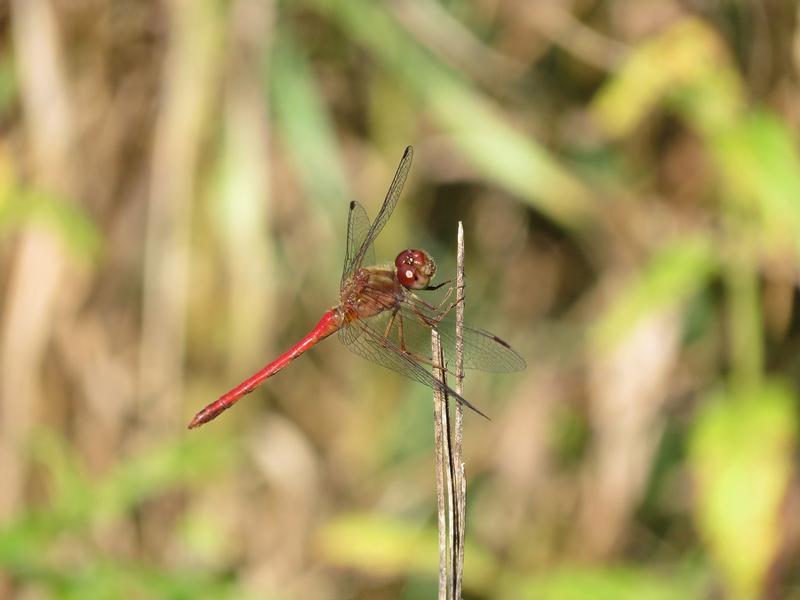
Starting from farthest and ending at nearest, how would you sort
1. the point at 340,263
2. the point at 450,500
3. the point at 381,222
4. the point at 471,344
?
the point at 340,263, the point at 381,222, the point at 471,344, the point at 450,500

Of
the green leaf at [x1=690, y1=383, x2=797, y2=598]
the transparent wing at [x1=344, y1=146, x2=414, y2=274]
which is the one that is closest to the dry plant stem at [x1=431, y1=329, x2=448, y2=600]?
the transparent wing at [x1=344, y1=146, x2=414, y2=274]

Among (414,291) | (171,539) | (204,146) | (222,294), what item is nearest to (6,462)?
(171,539)

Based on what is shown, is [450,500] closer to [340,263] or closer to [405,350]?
[405,350]

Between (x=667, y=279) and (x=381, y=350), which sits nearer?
(x=381, y=350)

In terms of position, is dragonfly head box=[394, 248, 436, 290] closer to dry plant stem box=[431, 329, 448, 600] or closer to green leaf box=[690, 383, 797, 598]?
dry plant stem box=[431, 329, 448, 600]

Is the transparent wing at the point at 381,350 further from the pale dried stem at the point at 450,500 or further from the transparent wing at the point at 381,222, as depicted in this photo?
the pale dried stem at the point at 450,500

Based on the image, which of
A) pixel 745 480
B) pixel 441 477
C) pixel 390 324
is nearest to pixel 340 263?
pixel 390 324

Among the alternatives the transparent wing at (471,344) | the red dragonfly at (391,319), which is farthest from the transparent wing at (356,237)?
the transparent wing at (471,344)
